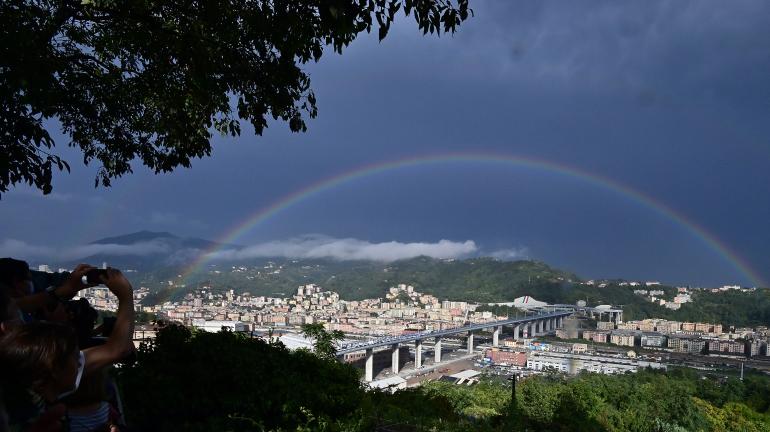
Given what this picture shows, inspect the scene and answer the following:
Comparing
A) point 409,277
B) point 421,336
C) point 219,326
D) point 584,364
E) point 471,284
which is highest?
point 219,326

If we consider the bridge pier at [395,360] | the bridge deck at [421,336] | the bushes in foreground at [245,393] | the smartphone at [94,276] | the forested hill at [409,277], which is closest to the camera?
the smartphone at [94,276]

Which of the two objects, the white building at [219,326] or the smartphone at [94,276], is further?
the white building at [219,326]

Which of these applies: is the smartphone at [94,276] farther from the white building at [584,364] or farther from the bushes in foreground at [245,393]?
the white building at [584,364]

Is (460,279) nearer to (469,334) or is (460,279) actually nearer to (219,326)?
(469,334)

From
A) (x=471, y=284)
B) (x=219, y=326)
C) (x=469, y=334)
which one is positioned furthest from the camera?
(x=471, y=284)

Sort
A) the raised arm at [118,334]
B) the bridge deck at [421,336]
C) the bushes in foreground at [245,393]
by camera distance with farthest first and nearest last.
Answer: the bridge deck at [421,336]
the bushes in foreground at [245,393]
the raised arm at [118,334]

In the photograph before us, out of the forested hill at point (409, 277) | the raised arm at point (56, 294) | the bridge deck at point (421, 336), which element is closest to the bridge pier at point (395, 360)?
the bridge deck at point (421, 336)

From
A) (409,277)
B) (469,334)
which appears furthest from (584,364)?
(409,277)

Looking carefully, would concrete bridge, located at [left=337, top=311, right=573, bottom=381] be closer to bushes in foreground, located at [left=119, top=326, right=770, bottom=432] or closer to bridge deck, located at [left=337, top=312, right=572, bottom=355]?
bridge deck, located at [left=337, top=312, right=572, bottom=355]
